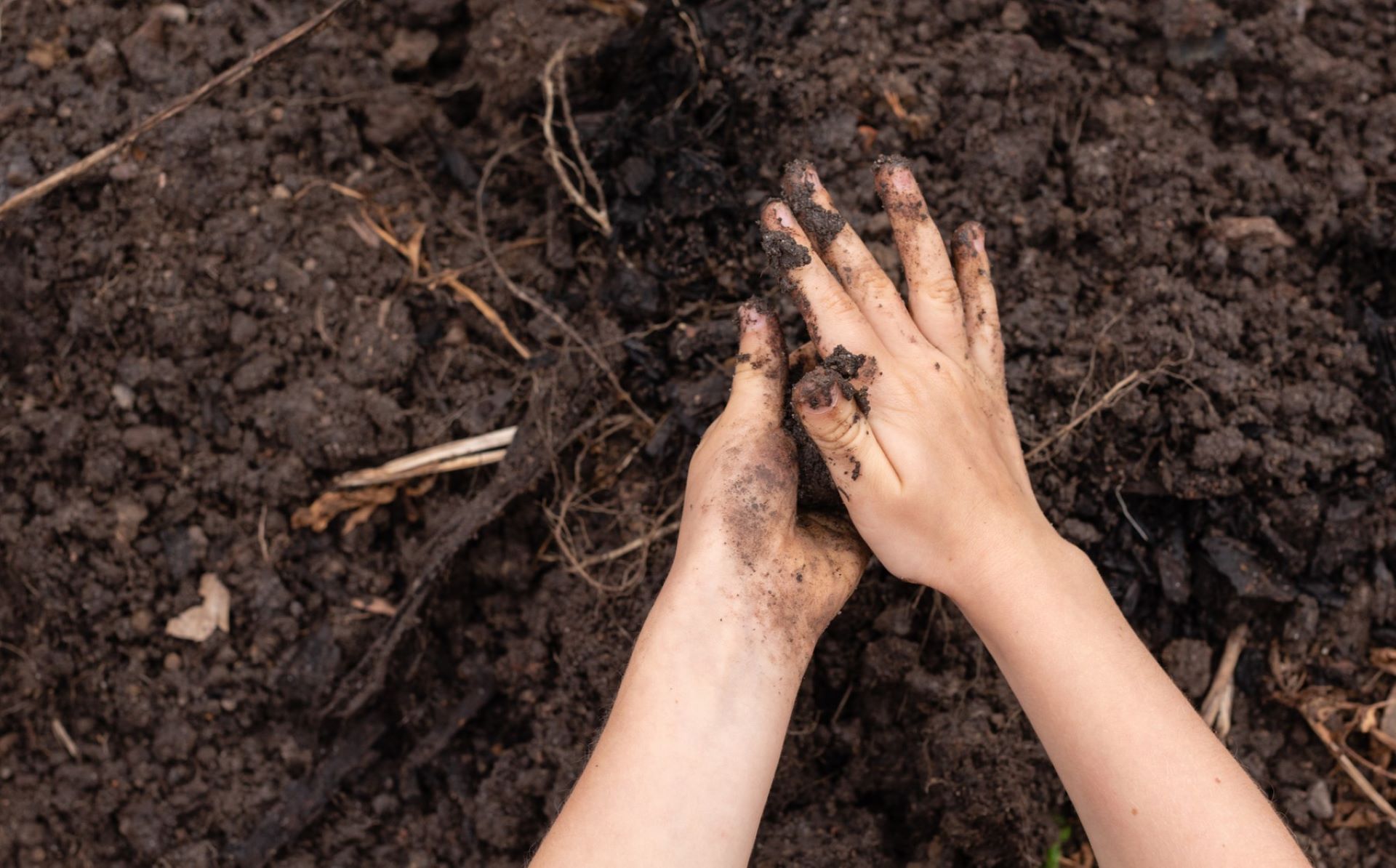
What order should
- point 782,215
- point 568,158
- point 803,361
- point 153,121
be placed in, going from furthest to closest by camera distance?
point 568,158 → point 153,121 → point 803,361 → point 782,215

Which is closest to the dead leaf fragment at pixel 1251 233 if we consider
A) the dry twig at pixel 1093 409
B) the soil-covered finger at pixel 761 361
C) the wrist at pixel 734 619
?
the dry twig at pixel 1093 409

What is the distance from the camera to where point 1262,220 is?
8.26 ft

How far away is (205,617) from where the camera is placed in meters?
2.53

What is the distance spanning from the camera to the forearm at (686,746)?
1632mm

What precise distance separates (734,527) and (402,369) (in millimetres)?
1128

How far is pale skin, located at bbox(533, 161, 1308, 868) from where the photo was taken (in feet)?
5.45

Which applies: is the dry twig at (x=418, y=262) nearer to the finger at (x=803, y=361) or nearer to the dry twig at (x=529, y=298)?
the dry twig at (x=529, y=298)

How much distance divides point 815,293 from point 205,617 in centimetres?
180

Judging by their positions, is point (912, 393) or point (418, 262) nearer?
point (912, 393)

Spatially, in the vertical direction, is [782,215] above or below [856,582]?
above

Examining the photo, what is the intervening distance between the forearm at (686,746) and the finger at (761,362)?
375 mm

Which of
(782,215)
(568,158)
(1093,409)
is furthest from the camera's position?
(568,158)


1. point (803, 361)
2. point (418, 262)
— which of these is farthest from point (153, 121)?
point (803, 361)

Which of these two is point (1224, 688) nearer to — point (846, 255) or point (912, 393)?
point (912, 393)
